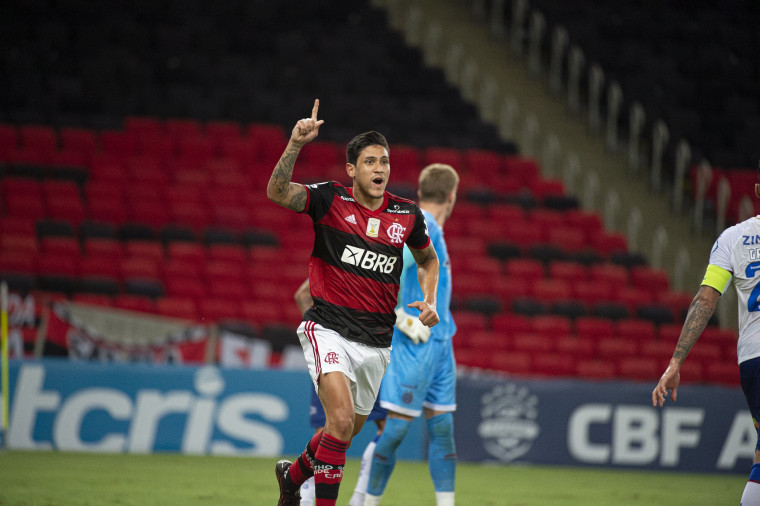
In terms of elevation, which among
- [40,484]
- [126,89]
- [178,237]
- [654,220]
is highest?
[126,89]

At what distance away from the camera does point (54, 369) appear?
10.4 metres

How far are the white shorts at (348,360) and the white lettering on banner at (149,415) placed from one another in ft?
18.4

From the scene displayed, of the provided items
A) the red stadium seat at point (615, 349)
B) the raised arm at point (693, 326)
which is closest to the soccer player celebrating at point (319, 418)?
the raised arm at point (693, 326)

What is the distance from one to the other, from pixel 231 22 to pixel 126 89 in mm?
3377

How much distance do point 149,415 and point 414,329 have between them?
549 cm

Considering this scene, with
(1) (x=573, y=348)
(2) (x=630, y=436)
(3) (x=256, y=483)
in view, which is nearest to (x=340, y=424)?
(3) (x=256, y=483)

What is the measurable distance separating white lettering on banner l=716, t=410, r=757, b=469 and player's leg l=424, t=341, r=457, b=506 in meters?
6.39

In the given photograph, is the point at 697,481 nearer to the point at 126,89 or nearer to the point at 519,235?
the point at 519,235

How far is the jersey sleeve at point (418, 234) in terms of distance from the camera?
5586 millimetres

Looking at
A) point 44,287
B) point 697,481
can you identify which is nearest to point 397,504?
point 697,481

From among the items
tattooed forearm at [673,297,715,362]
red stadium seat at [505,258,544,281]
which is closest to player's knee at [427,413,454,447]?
tattooed forearm at [673,297,715,362]

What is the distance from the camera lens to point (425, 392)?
20.1ft

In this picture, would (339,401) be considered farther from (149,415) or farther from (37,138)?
(37,138)

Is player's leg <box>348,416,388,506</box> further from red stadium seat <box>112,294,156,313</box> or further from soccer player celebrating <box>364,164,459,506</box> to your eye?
red stadium seat <box>112,294,156,313</box>
